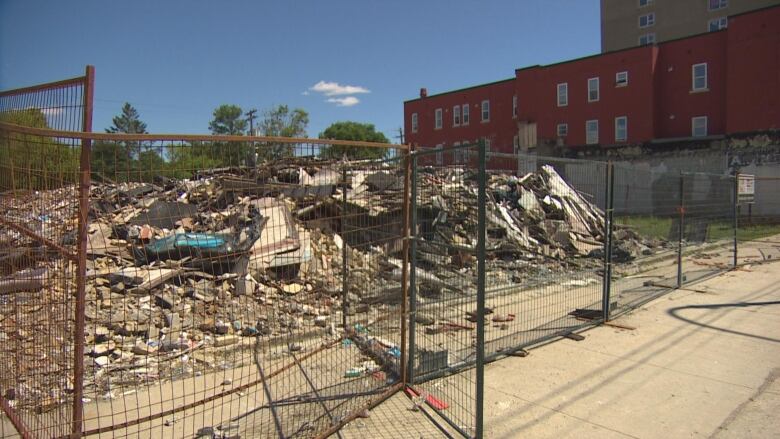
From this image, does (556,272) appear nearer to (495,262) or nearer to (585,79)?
(495,262)

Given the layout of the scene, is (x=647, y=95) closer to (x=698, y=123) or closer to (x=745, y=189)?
(x=698, y=123)

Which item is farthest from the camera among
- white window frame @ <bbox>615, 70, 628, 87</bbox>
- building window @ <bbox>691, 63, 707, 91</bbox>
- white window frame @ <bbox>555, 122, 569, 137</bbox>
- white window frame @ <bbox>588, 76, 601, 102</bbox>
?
white window frame @ <bbox>555, 122, 569, 137</bbox>

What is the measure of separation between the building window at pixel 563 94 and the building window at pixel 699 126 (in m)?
8.34

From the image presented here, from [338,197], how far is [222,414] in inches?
166

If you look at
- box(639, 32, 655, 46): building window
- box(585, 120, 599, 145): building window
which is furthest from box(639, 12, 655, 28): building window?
box(585, 120, 599, 145): building window

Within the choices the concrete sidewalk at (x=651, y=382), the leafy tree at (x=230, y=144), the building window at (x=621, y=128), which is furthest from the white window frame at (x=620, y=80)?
the concrete sidewalk at (x=651, y=382)

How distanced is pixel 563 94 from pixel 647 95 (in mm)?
5975

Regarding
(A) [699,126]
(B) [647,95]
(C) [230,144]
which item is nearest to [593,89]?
(B) [647,95]

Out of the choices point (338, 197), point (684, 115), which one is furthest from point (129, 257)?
point (684, 115)

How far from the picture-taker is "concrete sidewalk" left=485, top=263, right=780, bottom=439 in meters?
3.71

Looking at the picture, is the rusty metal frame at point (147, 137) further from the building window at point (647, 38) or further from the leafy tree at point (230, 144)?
the building window at point (647, 38)

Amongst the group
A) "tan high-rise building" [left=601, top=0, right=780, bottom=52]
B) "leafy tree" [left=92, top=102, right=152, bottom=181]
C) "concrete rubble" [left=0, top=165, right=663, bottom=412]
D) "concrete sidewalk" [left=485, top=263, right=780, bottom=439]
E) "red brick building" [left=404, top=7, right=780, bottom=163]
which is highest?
"tan high-rise building" [left=601, top=0, right=780, bottom=52]

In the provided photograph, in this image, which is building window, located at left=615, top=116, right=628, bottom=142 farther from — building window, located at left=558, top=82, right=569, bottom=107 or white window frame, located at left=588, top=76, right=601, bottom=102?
building window, located at left=558, top=82, right=569, bottom=107

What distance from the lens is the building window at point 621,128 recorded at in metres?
33.5
